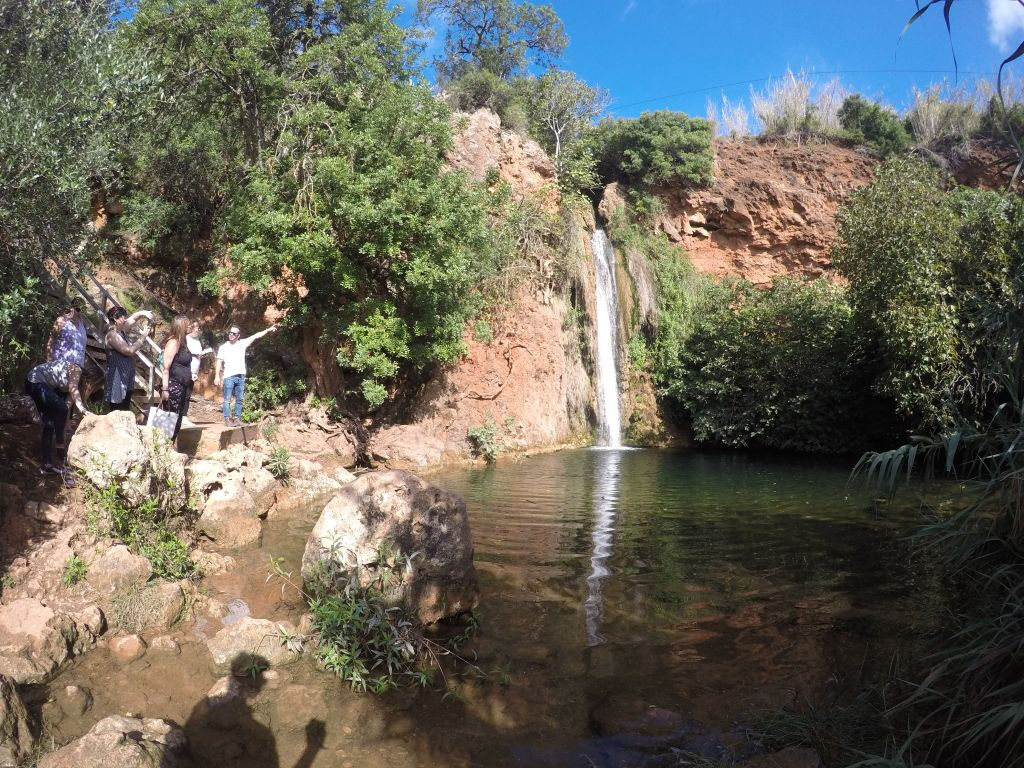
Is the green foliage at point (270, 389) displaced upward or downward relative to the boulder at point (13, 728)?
upward

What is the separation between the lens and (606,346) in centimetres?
2222

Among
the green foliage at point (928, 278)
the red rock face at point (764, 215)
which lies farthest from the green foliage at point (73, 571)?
the red rock face at point (764, 215)

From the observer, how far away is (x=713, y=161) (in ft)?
86.9

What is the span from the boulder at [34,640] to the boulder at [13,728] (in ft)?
1.77

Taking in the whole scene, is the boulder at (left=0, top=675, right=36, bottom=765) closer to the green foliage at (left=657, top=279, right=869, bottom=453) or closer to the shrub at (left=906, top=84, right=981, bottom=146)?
the green foliage at (left=657, top=279, right=869, bottom=453)

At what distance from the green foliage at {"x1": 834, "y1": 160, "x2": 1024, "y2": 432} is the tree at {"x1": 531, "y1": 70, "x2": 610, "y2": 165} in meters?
14.8

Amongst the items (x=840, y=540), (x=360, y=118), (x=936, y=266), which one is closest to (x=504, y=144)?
(x=360, y=118)

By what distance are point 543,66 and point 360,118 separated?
21.8 metres

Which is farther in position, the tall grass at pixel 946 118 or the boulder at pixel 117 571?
the tall grass at pixel 946 118

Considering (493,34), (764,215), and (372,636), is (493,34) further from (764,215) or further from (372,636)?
(372,636)

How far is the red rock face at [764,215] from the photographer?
26078mm

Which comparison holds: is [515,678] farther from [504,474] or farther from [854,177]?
[854,177]

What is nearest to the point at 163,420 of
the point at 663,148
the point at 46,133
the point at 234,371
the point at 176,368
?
the point at 176,368

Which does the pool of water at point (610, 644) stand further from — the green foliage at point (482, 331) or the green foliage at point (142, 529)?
the green foliage at point (482, 331)
